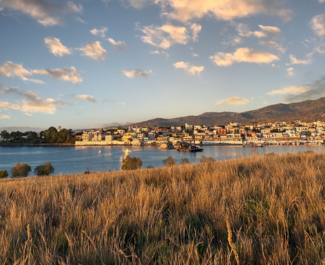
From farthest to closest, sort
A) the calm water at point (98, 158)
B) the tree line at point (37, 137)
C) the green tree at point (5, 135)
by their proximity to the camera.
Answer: the green tree at point (5, 135)
the tree line at point (37, 137)
the calm water at point (98, 158)

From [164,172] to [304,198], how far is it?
2686 millimetres

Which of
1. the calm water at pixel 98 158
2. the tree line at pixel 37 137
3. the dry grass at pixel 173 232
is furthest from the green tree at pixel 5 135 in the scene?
the dry grass at pixel 173 232

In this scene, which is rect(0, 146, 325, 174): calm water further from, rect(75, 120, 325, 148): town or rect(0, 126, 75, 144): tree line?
rect(0, 126, 75, 144): tree line

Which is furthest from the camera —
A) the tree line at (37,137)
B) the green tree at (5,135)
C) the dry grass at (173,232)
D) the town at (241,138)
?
the green tree at (5,135)

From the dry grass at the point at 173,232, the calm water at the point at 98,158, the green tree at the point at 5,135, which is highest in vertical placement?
the green tree at the point at 5,135

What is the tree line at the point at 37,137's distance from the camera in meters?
110

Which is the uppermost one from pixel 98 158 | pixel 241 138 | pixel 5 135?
pixel 5 135

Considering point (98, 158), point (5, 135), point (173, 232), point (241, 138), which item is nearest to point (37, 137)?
point (5, 135)

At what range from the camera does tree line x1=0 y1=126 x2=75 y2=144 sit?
4338 inches

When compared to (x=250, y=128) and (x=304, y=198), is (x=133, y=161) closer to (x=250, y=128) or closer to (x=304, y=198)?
(x=304, y=198)

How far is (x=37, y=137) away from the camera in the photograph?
113188 millimetres

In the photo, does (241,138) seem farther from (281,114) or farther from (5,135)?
(5,135)

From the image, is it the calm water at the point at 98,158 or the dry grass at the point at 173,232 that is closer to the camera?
the dry grass at the point at 173,232

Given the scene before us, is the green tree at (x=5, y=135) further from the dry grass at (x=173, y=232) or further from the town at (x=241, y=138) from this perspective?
the dry grass at (x=173, y=232)
